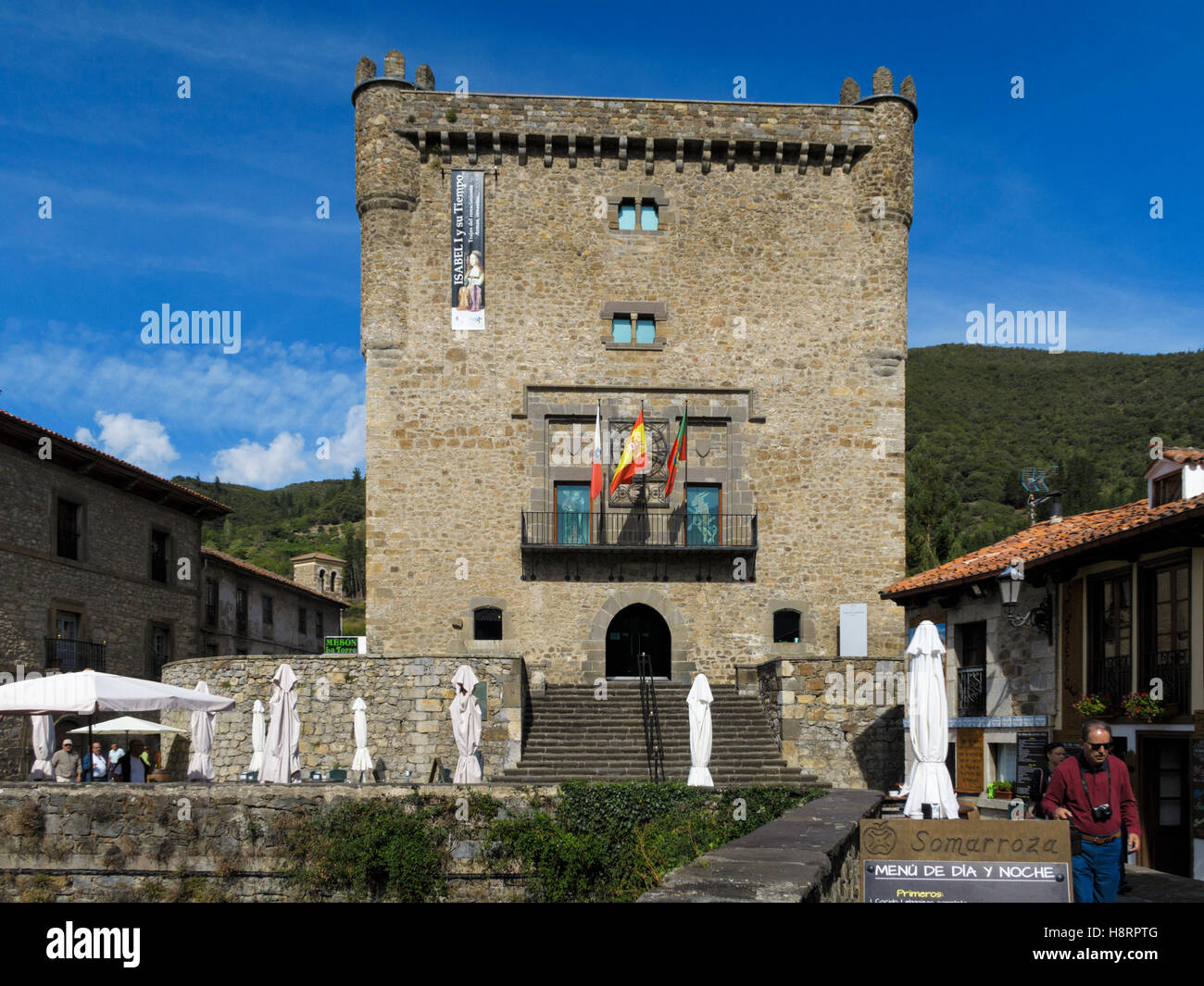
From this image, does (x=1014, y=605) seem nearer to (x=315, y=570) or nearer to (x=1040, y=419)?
(x=315, y=570)

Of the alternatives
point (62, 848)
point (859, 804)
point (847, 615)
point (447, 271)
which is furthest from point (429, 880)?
point (447, 271)

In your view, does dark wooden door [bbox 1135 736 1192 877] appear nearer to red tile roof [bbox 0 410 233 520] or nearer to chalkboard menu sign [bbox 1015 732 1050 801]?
chalkboard menu sign [bbox 1015 732 1050 801]

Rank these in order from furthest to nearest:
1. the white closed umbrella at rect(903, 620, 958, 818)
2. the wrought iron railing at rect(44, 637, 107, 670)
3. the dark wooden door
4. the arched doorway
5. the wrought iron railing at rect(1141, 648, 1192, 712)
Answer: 1. the arched doorway
2. the wrought iron railing at rect(44, 637, 107, 670)
3. the dark wooden door
4. the wrought iron railing at rect(1141, 648, 1192, 712)
5. the white closed umbrella at rect(903, 620, 958, 818)

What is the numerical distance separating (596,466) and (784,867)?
19.7m

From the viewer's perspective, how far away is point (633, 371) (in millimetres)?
27203

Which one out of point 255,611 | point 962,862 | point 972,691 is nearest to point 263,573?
point 255,611

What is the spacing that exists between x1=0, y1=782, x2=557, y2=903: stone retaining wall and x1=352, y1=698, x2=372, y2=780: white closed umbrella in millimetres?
→ 4427

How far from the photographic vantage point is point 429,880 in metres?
→ 15.6

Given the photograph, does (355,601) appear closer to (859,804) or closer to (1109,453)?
(1109,453)

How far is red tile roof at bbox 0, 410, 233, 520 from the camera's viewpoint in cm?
2491

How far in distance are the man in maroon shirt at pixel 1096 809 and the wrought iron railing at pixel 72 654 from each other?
2296cm

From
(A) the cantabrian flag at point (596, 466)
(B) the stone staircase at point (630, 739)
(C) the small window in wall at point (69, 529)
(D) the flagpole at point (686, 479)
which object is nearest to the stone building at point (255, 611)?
(C) the small window in wall at point (69, 529)

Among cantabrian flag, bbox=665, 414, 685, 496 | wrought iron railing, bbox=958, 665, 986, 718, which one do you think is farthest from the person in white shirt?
wrought iron railing, bbox=958, 665, 986, 718

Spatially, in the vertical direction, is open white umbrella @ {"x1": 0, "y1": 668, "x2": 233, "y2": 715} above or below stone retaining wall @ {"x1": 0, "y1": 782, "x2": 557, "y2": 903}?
above
